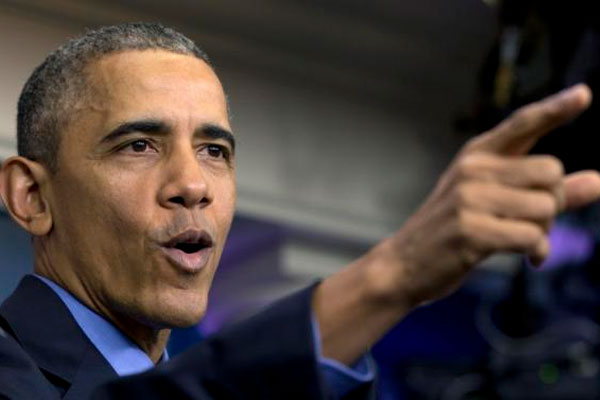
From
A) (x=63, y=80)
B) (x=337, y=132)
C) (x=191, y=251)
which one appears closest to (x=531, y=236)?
(x=191, y=251)

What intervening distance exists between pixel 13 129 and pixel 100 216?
6.51ft

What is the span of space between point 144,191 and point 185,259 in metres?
0.08

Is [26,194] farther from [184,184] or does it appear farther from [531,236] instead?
[531,236]

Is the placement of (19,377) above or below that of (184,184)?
below

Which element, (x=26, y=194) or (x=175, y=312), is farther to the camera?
(x=26, y=194)

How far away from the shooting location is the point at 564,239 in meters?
4.68

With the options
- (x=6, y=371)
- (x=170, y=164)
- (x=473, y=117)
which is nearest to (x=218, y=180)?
(x=170, y=164)

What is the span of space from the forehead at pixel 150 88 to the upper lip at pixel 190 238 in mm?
124

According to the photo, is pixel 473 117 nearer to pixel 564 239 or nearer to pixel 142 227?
pixel 564 239

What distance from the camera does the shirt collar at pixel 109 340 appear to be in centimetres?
124

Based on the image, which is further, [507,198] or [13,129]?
[13,129]

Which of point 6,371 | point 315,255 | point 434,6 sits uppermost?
point 434,6

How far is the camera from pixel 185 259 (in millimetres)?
1283

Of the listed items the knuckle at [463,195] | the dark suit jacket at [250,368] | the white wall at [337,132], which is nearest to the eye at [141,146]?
the dark suit jacket at [250,368]
